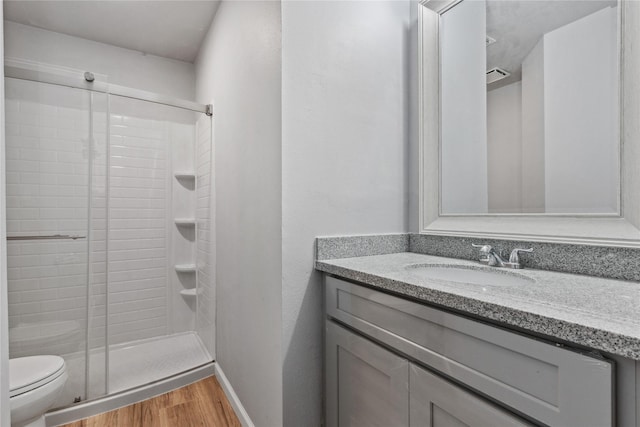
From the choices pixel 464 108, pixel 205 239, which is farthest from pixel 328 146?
pixel 205 239

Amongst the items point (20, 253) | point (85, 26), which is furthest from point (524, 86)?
point (85, 26)

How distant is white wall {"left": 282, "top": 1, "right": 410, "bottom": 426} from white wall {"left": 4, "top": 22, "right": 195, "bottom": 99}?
6.48ft

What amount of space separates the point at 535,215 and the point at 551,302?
0.58 m

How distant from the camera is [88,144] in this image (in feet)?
6.05

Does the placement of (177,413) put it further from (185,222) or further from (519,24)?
(519,24)

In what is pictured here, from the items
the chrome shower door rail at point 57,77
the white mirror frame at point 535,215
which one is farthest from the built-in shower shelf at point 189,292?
the white mirror frame at point 535,215

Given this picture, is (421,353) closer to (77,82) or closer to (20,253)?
(20,253)

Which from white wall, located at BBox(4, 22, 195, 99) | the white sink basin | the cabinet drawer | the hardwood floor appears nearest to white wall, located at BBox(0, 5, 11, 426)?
the hardwood floor

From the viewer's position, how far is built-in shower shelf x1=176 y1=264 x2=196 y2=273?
244 centimetres

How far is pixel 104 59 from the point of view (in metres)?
2.50

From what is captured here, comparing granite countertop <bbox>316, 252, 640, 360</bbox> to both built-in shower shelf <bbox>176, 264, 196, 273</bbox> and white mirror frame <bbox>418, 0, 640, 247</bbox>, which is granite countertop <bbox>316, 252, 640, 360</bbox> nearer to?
white mirror frame <bbox>418, 0, 640, 247</bbox>

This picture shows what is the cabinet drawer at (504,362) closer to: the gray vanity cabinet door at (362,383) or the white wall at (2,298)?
the gray vanity cabinet door at (362,383)

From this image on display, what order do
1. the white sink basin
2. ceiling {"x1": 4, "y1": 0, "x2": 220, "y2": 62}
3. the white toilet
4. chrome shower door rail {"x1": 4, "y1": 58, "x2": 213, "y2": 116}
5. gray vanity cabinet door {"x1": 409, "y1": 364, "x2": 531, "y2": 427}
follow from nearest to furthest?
gray vanity cabinet door {"x1": 409, "y1": 364, "x2": 531, "y2": 427} → the white sink basin → the white toilet → chrome shower door rail {"x1": 4, "y1": 58, "x2": 213, "y2": 116} → ceiling {"x1": 4, "y1": 0, "x2": 220, "y2": 62}

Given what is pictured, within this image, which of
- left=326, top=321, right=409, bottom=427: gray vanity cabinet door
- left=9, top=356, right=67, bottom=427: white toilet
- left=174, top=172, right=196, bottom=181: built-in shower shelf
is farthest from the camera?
left=174, top=172, right=196, bottom=181: built-in shower shelf
